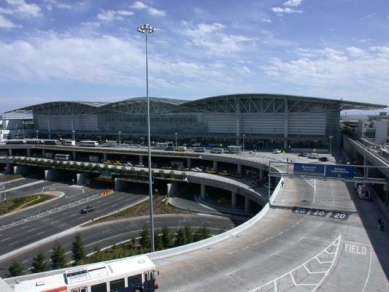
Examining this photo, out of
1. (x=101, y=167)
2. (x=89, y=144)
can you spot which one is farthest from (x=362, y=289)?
(x=89, y=144)

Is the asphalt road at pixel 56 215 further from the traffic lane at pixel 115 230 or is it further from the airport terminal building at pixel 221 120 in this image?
the airport terminal building at pixel 221 120

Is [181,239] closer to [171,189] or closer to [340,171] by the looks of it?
[340,171]

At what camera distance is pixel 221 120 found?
90.6m

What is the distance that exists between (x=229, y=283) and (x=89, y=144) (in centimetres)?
8152

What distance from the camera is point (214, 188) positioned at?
59.8m

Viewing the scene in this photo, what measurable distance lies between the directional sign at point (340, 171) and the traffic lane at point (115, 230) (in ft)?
47.9

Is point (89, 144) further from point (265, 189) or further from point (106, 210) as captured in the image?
point (265, 189)

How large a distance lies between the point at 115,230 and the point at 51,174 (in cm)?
4252

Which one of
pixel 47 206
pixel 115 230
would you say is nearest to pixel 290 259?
pixel 115 230

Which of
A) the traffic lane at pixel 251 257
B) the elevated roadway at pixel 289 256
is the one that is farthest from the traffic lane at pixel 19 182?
the traffic lane at pixel 251 257

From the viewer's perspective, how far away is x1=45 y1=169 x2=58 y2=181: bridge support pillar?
73.4 meters

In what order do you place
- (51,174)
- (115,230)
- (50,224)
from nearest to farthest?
1. (115,230)
2. (50,224)
3. (51,174)

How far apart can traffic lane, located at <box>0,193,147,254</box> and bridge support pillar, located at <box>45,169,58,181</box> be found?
85.3 ft

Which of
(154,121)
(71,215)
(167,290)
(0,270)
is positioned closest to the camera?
(167,290)
